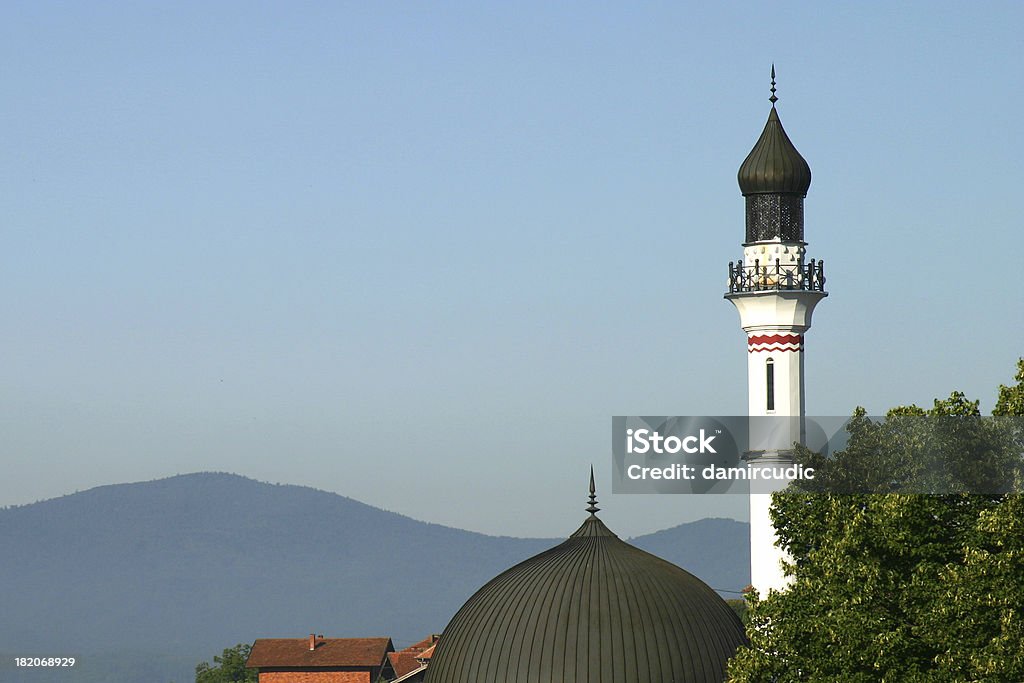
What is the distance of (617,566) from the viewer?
5391 cm

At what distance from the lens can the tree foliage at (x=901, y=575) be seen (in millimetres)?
Answer: 39250

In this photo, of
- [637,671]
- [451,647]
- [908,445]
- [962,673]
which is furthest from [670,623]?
[962,673]

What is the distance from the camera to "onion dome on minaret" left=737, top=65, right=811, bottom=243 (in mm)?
59594

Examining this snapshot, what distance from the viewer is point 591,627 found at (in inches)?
2044

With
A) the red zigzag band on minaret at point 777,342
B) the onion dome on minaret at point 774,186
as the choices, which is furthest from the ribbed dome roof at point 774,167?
the red zigzag band on minaret at point 777,342

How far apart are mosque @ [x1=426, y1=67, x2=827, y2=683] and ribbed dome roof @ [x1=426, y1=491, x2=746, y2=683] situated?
36 mm

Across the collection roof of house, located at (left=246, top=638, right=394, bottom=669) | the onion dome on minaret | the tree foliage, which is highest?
the onion dome on minaret

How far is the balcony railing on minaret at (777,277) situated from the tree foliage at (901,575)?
13.6 metres

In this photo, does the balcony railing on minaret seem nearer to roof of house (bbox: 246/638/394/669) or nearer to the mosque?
the mosque

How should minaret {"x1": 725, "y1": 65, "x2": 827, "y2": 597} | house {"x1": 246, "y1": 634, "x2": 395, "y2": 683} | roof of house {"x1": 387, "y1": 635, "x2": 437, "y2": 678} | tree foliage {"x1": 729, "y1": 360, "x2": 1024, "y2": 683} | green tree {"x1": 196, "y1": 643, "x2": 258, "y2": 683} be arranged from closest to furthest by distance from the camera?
1. tree foliage {"x1": 729, "y1": 360, "x2": 1024, "y2": 683}
2. minaret {"x1": 725, "y1": 65, "x2": 827, "y2": 597}
3. roof of house {"x1": 387, "y1": 635, "x2": 437, "y2": 678}
4. green tree {"x1": 196, "y1": 643, "x2": 258, "y2": 683}
5. house {"x1": 246, "y1": 634, "x2": 395, "y2": 683}

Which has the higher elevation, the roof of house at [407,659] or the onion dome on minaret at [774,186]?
the onion dome on minaret at [774,186]

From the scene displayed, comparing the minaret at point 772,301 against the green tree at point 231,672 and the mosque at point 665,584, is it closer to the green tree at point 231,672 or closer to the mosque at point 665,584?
the mosque at point 665,584

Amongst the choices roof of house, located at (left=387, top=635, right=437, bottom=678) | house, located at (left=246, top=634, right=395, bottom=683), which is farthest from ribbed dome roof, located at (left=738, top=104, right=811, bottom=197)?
house, located at (left=246, top=634, right=395, bottom=683)

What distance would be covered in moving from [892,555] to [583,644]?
12120 millimetres
